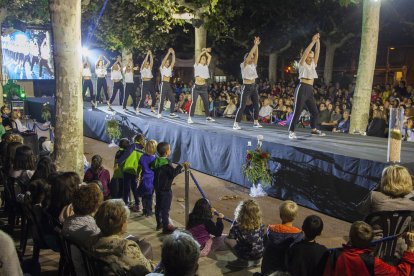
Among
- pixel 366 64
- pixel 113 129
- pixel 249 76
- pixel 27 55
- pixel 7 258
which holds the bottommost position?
pixel 113 129

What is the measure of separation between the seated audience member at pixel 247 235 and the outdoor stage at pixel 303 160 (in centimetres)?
255

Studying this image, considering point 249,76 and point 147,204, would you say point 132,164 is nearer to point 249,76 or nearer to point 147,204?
point 147,204

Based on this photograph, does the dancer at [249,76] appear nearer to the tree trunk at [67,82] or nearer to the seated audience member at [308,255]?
the tree trunk at [67,82]

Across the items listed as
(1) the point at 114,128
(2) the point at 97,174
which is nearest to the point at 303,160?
(2) the point at 97,174

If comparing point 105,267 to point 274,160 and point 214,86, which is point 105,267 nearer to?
point 274,160

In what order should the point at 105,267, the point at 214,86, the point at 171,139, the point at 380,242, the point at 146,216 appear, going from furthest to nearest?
the point at 214,86
the point at 171,139
the point at 146,216
the point at 380,242
the point at 105,267

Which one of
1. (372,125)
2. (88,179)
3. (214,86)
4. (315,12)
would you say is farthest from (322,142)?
(315,12)

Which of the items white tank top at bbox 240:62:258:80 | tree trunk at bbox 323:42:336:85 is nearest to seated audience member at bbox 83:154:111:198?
white tank top at bbox 240:62:258:80

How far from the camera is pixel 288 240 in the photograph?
3.95 meters

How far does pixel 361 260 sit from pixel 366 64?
841 cm

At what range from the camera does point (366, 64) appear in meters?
10.6

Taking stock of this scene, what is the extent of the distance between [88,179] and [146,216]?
1112mm

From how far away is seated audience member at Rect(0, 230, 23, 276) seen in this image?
2.39 meters

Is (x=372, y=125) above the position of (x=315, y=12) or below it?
below
